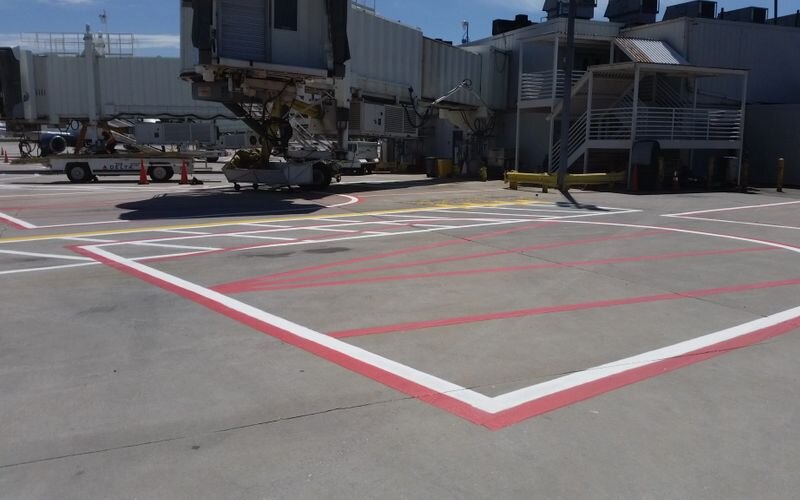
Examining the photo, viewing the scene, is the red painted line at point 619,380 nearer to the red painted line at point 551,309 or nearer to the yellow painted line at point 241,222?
the red painted line at point 551,309

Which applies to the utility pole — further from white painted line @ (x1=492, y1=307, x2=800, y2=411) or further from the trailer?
white painted line @ (x1=492, y1=307, x2=800, y2=411)

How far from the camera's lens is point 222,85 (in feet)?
63.8

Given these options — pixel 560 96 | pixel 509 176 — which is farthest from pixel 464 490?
pixel 560 96

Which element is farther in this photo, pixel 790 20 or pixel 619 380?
pixel 790 20

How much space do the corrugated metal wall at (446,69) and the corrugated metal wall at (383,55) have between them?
0.64 m

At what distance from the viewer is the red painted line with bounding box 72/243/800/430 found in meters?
4.28

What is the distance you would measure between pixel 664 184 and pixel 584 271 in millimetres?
18023

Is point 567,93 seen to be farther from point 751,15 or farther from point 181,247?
point 751,15

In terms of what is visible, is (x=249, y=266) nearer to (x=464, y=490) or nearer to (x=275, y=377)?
(x=275, y=377)

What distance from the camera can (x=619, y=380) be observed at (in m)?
4.93

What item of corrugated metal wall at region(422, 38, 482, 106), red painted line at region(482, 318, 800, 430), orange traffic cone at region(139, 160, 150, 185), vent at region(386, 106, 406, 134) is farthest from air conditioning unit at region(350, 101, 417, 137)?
red painted line at region(482, 318, 800, 430)

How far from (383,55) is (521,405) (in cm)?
2253

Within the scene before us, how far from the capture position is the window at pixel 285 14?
731 inches

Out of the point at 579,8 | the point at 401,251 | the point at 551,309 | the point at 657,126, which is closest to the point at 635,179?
the point at 657,126
